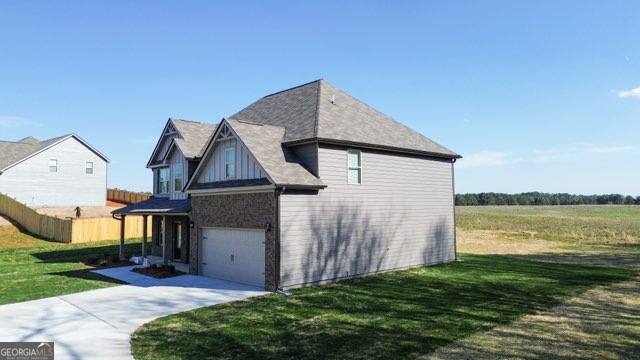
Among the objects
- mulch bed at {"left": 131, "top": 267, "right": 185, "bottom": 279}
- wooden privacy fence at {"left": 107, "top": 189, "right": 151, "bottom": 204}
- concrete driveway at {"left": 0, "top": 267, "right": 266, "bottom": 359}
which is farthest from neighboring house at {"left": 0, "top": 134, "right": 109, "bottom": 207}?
concrete driveway at {"left": 0, "top": 267, "right": 266, "bottom": 359}

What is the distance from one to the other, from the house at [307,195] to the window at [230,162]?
0.15 ft

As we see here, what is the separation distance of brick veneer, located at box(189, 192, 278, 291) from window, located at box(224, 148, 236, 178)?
3.07 ft

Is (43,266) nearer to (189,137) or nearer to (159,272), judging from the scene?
(159,272)

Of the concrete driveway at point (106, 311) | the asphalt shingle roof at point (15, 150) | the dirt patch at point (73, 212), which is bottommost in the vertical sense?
the concrete driveway at point (106, 311)

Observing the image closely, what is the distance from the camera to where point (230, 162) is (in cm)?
1861

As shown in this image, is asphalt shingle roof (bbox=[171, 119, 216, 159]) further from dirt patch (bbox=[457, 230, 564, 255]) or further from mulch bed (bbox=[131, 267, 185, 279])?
dirt patch (bbox=[457, 230, 564, 255])

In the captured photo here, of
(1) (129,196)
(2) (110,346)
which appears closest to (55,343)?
(2) (110,346)

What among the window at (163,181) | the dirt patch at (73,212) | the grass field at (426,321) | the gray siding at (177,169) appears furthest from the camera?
the dirt patch at (73,212)

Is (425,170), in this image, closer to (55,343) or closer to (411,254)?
(411,254)

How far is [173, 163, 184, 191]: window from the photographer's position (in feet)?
76.6

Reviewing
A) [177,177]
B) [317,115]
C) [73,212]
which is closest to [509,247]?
[317,115]

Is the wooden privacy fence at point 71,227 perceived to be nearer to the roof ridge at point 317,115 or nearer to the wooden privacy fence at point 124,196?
the wooden privacy fence at point 124,196

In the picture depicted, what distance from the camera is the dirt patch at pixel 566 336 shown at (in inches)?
364

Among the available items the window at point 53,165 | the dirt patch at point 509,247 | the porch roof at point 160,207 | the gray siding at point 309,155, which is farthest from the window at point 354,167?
the window at point 53,165
